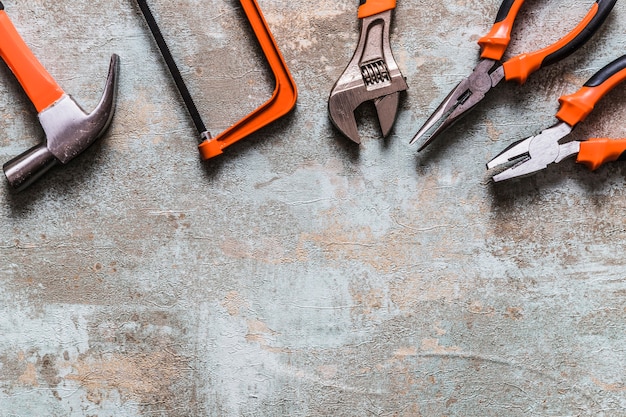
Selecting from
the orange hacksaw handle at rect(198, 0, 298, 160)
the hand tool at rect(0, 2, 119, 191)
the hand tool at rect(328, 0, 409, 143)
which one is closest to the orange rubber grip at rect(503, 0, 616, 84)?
the hand tool at rect(328, 0, 409, 143)

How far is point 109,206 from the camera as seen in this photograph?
151 centimetres

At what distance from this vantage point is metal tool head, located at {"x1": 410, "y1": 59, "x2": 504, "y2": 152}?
141cm

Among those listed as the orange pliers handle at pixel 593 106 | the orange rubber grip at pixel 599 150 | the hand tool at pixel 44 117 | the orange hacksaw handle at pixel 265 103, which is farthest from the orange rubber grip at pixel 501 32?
the hand tool at pixel 44 117

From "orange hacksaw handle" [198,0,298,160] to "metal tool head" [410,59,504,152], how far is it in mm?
355

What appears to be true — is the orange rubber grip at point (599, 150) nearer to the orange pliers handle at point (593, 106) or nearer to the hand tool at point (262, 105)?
the orange pliers handle at point (593, 106)

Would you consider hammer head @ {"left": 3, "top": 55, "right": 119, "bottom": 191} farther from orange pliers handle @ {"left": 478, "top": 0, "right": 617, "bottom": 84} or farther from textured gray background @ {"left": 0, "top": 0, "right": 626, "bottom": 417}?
orange pliers handle @ {"left": 478, "top": 0, "right": 617, "bottom": 84}

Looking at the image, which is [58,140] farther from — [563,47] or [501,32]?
[563,47]

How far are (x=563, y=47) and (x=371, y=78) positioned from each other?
0.44m

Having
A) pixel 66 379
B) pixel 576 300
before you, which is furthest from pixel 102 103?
pixel 576 300

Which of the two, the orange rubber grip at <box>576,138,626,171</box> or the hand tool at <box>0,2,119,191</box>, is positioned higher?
the hand tool at <box>0,2,119,191</box>

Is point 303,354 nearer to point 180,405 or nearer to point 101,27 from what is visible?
point 180,405

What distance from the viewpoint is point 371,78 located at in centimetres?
145

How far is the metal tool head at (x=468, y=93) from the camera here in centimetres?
141

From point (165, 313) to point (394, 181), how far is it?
66 cm
